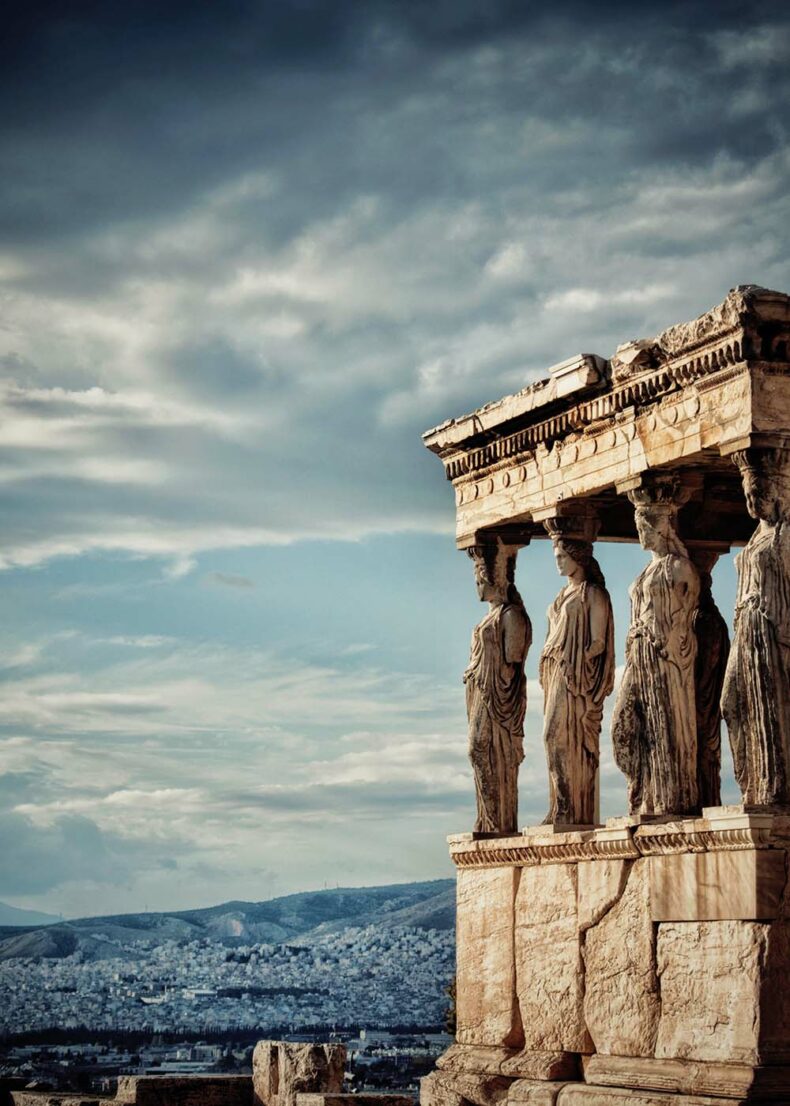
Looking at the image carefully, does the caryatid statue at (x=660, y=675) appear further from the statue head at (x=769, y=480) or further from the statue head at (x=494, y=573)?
the statue head at (x=494, y=573)


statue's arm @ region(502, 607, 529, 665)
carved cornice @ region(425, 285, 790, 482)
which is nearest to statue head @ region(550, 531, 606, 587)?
carved cornice @ region(425, 285, 790, 482)

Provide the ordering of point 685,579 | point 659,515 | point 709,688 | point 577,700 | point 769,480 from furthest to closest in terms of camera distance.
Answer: point 577,700, point 709,688, point 659,515, point 685,579, point 769,480

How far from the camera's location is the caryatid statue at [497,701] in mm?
20672

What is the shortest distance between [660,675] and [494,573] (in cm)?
303

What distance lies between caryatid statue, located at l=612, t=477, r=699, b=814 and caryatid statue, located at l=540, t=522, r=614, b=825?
1.00 m

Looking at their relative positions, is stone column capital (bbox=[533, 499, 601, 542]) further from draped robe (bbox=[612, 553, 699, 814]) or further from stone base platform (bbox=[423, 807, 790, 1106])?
stone base platform (bbox=[423, 807, 790, 1106])

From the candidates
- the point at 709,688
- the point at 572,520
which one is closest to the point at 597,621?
the point at 572,520

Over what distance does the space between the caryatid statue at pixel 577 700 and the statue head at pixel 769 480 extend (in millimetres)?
2540

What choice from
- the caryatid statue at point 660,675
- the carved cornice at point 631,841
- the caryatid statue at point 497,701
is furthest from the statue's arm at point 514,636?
the caryatid statue at point 660,675

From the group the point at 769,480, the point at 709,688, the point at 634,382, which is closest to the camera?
the point at 769,480

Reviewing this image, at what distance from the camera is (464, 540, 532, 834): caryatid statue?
2067 centimetres

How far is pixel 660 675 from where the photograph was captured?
60.0ft

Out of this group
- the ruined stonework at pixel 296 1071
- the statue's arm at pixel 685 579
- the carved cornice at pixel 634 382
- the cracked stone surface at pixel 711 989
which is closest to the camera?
the cracked stone surface at pixel 711 989

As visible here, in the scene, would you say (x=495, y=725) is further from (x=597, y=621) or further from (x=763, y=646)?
(x=763, y=646)
